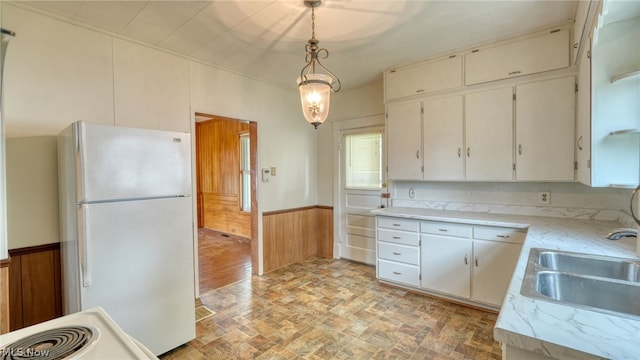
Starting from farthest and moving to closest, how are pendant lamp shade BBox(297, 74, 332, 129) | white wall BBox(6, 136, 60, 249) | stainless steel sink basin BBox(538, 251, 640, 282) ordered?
1. white wall BBox(6, 136, 60, 249)
2. pendant lamp shade BBox(297, 74, 332, 129)
3. stainless steel sink basin BBox(538, 251, 640, 282)

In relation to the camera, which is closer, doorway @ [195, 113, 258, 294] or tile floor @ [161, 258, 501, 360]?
tile floor @ [161, 258, 501, 360]

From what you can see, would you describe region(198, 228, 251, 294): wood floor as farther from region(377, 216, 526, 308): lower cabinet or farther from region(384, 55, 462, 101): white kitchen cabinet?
region(384, 55, 462, 101): white kitchen cabinet

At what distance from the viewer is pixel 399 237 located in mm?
3229

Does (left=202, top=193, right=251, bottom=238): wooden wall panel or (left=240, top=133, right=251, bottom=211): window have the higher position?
A: (left=240, top=133, right=251, bottom=211): window

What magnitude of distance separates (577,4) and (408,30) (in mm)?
1221

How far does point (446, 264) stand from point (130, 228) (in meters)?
2.83

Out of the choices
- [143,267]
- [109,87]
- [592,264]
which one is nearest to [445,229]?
[592,264]

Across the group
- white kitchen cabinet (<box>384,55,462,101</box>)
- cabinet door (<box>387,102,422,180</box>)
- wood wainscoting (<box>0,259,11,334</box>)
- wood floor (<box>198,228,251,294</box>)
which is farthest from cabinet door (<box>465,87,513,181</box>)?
wood wainscoting (<box>0,259,11,334</box>)

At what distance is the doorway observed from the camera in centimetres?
488

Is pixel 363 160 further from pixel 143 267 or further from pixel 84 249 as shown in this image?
pixel 84 249

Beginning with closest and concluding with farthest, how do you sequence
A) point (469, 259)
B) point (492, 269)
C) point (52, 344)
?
point (52, 344) < point (492, 269) < point (469, 259)

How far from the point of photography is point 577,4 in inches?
84.4

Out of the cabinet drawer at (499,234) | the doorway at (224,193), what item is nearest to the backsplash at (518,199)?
the cabinet drawer at (499,234)

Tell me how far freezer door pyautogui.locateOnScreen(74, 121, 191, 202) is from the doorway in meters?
2.41
